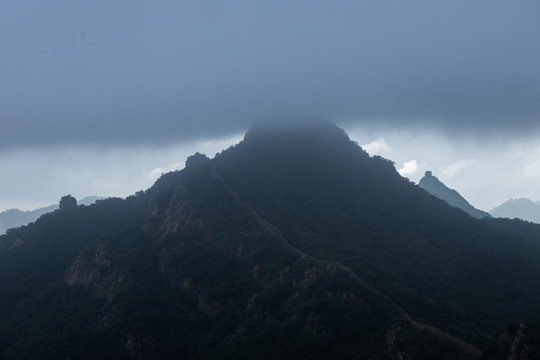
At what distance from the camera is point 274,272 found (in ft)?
228

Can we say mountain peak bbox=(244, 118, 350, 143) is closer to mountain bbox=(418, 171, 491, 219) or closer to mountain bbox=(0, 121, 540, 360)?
mountain bbox=(0, 121, 540, 360)

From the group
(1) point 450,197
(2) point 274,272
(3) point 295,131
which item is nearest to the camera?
(2) point 274,272

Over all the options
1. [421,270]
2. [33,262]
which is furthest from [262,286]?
[33,262]

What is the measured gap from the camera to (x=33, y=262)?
327 feet

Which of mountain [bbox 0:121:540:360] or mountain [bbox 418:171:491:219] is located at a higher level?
mountain [bbox 418:171:491:219]

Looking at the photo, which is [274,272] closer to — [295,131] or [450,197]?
[295,131]

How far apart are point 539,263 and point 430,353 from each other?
4741 centimetres

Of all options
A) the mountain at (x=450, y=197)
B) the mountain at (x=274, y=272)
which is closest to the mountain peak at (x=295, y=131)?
the mountain at (x=274, y=272)

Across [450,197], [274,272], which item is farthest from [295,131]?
[450,197]

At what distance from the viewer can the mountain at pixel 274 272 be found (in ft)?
184

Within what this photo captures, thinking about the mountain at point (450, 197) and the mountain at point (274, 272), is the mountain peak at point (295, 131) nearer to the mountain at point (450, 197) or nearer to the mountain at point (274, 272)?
the mountain at point (274, 272)

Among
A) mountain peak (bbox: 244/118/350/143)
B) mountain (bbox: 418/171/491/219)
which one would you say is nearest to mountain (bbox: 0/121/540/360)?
mountain peak (bbox: 244/118/350/143)

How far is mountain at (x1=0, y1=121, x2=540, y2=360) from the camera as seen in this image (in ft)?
184

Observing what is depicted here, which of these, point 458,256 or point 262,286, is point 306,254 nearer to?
point 262,286
